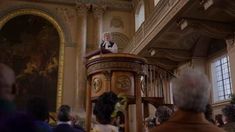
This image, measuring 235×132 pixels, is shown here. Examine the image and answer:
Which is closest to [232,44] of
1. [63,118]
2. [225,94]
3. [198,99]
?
[225,94]

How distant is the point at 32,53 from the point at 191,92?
663 inches

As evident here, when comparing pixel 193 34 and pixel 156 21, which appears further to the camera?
pixel 193 34

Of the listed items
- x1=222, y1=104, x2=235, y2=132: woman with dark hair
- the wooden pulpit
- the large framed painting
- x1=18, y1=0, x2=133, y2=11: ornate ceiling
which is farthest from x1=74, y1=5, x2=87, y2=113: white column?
x1=222, y1=104, x2=235, y2=132: woman with dark hair

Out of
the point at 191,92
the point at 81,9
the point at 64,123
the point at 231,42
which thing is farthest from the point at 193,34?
the point at 191,92

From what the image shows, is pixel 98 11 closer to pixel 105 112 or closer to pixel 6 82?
pixel 105 112

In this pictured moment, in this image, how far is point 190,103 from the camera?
1.93 meters

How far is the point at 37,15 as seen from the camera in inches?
721

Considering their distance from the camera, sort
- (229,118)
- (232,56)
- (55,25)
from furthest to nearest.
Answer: (55,25) < (232,56) < (229,118)

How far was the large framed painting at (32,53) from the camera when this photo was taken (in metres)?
17.2

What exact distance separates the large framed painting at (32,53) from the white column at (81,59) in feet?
3.98

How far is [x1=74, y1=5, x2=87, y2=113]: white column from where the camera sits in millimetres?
17031

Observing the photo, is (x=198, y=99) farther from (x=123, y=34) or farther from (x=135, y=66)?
(x=123, y=34)

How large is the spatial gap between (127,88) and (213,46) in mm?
9237

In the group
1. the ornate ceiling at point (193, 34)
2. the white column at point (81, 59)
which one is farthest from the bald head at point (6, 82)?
the white column at point (81, 59)
